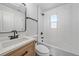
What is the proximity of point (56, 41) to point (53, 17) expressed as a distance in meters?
0.45

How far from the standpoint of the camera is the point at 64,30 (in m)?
1.25

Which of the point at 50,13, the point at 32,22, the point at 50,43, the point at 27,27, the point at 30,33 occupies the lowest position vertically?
the point at 50,43

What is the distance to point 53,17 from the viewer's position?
48.3 inches

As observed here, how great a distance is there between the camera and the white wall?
3.94ft

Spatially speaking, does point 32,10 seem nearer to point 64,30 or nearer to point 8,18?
point 8,18

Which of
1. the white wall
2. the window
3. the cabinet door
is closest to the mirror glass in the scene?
the cabinet door

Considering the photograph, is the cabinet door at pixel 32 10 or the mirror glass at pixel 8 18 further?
the cabinet door at pixel 32 10

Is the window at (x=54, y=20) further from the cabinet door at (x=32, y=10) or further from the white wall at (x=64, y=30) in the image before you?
the cabinet door at (x=32, y=10)

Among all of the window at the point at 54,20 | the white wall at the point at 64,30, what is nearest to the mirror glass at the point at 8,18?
the white wall at the point at 64,30

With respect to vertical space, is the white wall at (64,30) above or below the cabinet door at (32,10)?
below

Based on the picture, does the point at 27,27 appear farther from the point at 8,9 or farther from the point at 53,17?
the point at 53,17

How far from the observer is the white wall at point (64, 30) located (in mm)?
1202

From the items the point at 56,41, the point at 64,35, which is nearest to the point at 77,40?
the point at 64,35

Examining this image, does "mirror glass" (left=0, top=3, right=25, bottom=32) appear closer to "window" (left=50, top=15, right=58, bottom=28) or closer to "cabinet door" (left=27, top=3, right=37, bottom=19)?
"cabinet door" (left=27, top=3, right=37, bottom=19)
